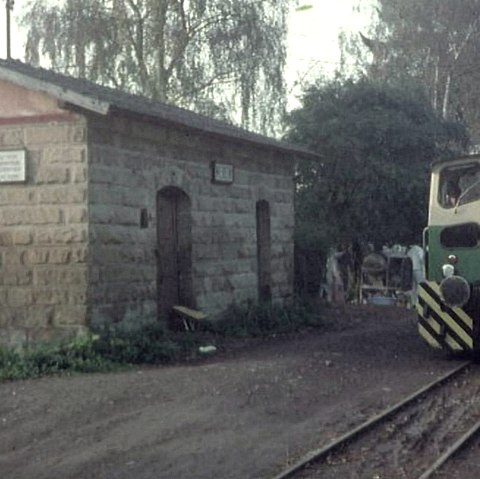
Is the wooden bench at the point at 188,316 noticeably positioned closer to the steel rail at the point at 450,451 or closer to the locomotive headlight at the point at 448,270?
the locomotive headlight at the point at 448,270

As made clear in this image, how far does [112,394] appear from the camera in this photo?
1070 cm

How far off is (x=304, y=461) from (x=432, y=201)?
7.67m

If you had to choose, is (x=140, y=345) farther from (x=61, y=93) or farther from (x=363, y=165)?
(x=363, y=165)

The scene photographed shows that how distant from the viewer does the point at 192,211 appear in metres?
15.9

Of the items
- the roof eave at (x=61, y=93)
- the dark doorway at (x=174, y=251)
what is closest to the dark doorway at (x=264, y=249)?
the dark doorway at (x=174, y=251)

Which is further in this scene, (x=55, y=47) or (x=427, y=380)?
(x=55, y=47)

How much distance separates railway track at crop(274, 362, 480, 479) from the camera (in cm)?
757

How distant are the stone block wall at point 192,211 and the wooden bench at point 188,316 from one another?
1.52 feet

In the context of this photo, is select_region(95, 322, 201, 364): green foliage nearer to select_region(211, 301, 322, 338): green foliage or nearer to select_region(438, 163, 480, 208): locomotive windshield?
select_region(211, 301, 322, 338): green foliage

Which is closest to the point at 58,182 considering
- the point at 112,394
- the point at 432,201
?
the point at 112,394

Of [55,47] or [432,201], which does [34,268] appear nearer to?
[432,201]

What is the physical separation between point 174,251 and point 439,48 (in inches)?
917

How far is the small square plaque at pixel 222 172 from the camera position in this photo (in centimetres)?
1667

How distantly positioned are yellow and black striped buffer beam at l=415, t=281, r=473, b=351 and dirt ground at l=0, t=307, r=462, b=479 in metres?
0.30
